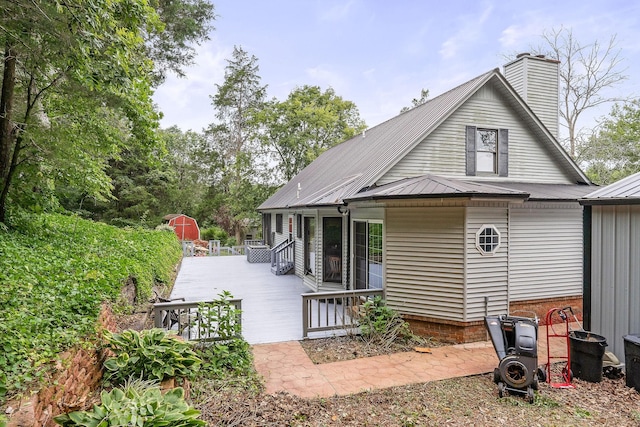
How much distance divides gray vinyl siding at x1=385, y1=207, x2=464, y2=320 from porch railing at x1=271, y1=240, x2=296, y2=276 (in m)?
7.02

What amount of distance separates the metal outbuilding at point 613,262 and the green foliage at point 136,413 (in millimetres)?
6301

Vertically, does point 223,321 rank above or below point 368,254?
below

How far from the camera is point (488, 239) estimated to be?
659cm

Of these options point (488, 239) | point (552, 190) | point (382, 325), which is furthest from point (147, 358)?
point (552, 190)

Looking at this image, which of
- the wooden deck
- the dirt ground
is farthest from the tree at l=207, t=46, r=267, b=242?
the dirt ground

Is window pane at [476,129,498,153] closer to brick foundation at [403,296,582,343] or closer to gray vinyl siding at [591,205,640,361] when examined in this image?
gray vinyl siding at [591,205,640,361]

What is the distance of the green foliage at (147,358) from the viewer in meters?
3.82

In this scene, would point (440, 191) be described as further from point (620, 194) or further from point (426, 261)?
point (620, 194)

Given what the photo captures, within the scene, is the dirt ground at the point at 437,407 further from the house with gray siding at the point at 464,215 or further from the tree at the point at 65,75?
the tree at the point at 65,75

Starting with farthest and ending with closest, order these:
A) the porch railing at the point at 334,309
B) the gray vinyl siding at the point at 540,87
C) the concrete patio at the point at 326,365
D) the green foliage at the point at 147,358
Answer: the gray vinyl siding at the point at 540,87 → the porch railing at the point at 334,309 → the concrete patio at the point at 326,365 → the green foliage at the point at 147,358

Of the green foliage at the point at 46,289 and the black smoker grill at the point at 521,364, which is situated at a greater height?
the green foliage at the point at 46,289

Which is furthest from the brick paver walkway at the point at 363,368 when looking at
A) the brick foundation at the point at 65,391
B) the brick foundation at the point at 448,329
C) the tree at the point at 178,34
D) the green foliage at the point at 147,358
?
the tree at the point at 178,34

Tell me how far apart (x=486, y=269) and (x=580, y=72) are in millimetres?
17696

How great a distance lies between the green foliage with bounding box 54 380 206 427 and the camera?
2703 millimetres
